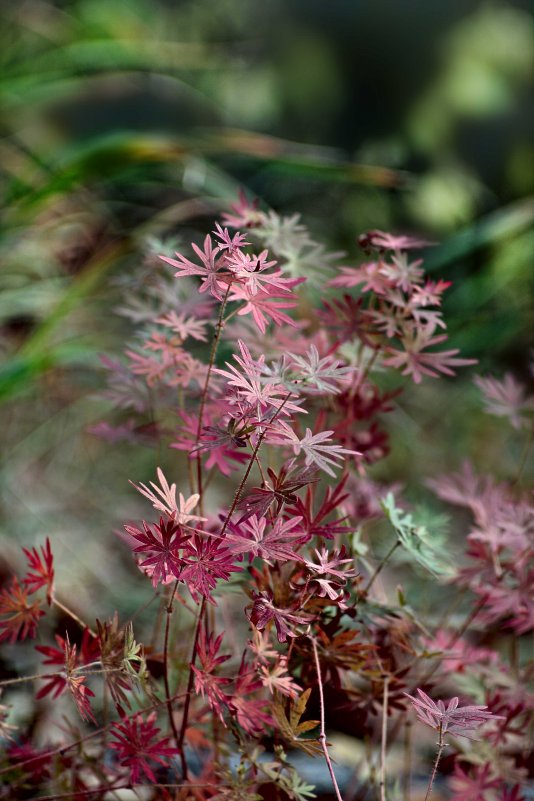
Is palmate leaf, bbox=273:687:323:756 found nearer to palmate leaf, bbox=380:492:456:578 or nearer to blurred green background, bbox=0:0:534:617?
palmate leaf, bbox=380:492:456:578

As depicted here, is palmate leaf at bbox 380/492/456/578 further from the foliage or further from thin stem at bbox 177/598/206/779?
thin stem at bbox 177/598/206/779

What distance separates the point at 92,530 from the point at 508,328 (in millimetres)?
842

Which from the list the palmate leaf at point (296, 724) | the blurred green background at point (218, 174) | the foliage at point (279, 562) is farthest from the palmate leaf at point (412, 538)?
the blurred green background at point (218, 174)

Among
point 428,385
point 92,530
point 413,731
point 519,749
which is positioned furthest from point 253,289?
point 428,385

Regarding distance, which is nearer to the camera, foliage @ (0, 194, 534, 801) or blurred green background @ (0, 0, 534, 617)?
foliage @ (0, 194, 534, 801)

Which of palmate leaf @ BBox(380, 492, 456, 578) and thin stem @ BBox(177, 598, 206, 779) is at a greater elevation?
palmate leaf @ BBox(380, 492, 456, 578)

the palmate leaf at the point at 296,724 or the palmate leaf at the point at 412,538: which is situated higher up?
the palmate leaf at the point at 412,538

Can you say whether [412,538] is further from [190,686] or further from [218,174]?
[218,174]

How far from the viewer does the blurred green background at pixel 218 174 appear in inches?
58.3

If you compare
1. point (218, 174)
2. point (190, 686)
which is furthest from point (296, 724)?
point (218, 174)

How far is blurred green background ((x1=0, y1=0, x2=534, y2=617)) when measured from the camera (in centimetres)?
148

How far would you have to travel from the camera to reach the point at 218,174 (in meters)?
1.74

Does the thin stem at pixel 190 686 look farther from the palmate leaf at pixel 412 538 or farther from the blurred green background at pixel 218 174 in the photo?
the blurred green background at pixel 218 174

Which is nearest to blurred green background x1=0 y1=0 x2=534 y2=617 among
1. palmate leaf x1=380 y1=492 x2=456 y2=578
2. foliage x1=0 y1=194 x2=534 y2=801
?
foliage x1=0 y1=194 x2=534 y2=801
